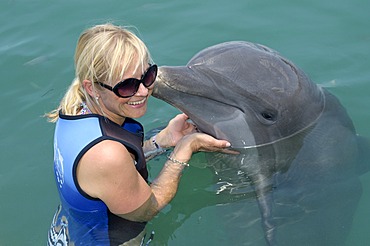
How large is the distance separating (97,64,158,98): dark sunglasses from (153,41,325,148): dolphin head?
58 cm

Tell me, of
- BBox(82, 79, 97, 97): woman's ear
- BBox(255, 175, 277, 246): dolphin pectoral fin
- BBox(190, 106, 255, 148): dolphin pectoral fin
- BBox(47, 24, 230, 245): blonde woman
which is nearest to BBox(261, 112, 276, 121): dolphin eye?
BBox(190, 106, 255, 148): dolphin pectoral fin

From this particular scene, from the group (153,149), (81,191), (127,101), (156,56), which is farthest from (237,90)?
(156,56)

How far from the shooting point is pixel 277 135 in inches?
247

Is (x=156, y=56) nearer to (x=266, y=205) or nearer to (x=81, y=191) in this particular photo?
(x=266, y=205)

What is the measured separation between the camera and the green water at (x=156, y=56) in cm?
716

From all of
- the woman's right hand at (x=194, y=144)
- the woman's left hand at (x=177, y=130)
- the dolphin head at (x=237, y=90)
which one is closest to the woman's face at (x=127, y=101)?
the dolphin head at (x=237, y=90)

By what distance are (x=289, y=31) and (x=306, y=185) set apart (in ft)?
13.0

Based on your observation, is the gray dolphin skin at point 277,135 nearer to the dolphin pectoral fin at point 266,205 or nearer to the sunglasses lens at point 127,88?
the dolphin pectoral fin at point 266,205

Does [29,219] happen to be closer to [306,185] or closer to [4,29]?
[306,185]

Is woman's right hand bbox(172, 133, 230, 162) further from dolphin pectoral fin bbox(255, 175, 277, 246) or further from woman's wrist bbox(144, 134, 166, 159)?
woman's wrist bbox(144, 134, 166, 159)

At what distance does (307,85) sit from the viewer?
242 inches

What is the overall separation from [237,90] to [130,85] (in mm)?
1323

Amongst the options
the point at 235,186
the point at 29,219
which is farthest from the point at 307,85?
the point at 29,219

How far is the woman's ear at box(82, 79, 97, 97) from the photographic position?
5109 mm
